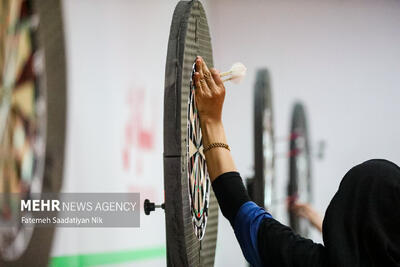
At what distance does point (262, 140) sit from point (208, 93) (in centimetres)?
103

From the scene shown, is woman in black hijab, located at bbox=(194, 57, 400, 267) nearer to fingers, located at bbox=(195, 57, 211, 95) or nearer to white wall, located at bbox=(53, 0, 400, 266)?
fingers, located at bbox=(195, 57, 211, 95)

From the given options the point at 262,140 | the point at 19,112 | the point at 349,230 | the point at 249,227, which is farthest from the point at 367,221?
the point at 262,140

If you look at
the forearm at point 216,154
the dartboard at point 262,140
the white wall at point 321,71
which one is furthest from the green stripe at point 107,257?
the white wall at point 321,71

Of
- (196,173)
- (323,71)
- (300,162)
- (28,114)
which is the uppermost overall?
(323,71)

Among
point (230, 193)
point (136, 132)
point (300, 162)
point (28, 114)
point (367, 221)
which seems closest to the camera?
point (367, 221)

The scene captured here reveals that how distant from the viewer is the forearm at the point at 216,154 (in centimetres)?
109

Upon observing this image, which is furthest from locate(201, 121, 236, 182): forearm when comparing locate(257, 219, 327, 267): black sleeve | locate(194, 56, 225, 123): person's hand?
locate(257, 219, 327, 267): black sleeve

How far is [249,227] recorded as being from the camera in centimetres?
103

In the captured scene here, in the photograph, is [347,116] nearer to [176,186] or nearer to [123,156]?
[123,156]

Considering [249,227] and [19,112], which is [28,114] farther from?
[249,227]

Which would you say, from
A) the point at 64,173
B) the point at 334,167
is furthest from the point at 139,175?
the point at 334,167

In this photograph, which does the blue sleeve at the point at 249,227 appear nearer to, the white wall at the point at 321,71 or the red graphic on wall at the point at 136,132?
the red graphic on wall at the point at 136,132

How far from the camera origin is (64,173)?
1.58 meters

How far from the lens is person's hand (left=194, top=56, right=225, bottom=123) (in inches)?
44.9
